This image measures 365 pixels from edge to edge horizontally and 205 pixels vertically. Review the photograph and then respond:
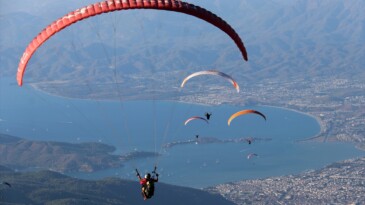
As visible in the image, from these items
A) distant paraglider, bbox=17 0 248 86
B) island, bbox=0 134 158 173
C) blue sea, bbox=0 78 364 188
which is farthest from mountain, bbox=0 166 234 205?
distant paraglider, bbox=17 0 248 86

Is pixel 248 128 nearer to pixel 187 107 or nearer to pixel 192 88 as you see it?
pixel 187 107

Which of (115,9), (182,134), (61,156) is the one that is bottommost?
(115,9)

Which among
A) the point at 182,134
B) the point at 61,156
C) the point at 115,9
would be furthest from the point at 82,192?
the point at 182,134

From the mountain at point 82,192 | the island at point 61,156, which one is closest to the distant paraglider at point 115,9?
the mountain at point 82,192

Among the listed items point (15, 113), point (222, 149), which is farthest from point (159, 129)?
point (15, 113)

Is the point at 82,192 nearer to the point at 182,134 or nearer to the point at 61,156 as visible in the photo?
the point at 61,156

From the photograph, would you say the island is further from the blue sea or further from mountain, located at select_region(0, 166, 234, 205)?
mountain, located at select_region(0, 166, 234, 205)
